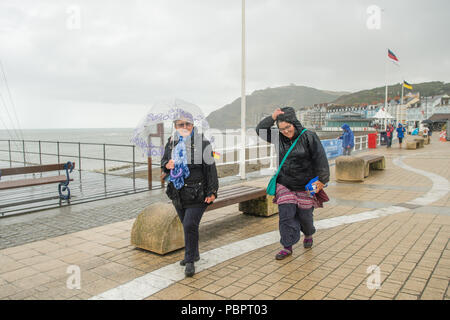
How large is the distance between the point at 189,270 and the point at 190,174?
1.02 m

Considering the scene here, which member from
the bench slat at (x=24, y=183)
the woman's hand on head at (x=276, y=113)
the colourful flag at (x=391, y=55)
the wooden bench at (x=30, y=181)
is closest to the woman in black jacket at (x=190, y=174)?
the woman's hand on head at (x=276, y=113)

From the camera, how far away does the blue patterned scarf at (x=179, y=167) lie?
3605 mm

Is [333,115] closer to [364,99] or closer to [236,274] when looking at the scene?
[364,99]

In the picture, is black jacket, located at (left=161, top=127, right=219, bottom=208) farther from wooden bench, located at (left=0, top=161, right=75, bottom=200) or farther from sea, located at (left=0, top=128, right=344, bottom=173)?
wooden bench, located at (left=0, top=161, right=75, bottom=200)

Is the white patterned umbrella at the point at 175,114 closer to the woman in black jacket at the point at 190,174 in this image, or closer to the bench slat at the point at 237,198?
the woman in black jacket at the point at 190,174

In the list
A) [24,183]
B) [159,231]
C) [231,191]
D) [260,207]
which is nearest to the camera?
[159,231]

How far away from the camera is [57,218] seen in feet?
20.6

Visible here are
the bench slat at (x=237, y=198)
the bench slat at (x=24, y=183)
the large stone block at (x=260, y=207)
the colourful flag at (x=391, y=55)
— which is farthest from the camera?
the colourful flag at (x=391, y=55)

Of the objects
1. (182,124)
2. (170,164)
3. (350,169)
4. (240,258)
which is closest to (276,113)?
(182,124)

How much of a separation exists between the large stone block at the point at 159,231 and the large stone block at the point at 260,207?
6.93 ft

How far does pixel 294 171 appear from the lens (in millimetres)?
4172

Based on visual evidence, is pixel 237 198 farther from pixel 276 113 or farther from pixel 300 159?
pixel 276 113
